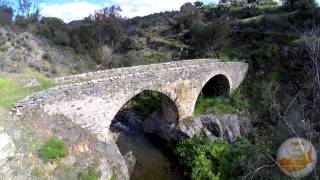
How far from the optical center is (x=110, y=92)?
18828 mm

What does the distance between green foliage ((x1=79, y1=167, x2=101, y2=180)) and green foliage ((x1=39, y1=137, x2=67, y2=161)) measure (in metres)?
1.09

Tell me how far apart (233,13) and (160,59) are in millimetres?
15963

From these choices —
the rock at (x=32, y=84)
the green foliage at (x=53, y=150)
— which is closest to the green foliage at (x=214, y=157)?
the green foliage at (x=53, y=150)

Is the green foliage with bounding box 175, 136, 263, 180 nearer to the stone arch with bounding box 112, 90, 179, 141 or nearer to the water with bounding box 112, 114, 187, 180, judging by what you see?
the water with bounding box 112, 114, 187, 180

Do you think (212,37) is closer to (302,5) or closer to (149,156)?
(302,5)

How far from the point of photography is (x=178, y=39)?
45.3 meters

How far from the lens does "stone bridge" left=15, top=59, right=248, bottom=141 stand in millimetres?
16469

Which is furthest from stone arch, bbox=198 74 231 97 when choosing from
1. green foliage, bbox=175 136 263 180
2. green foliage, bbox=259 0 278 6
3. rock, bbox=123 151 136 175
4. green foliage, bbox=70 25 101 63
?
green foliage, bbox=259 0 278 6

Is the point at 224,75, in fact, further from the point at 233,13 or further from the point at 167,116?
the point at 233,13

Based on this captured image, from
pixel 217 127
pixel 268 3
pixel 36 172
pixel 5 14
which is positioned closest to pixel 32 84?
pixel 36 172

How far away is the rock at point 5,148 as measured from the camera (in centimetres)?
1292

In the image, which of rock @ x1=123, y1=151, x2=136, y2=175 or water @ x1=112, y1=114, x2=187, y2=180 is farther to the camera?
rock @ x1=123, y1=151, x2=136, y2=175

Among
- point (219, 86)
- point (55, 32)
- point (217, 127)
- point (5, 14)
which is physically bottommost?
point (217, 127)

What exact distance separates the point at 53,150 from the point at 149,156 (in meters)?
9.03
